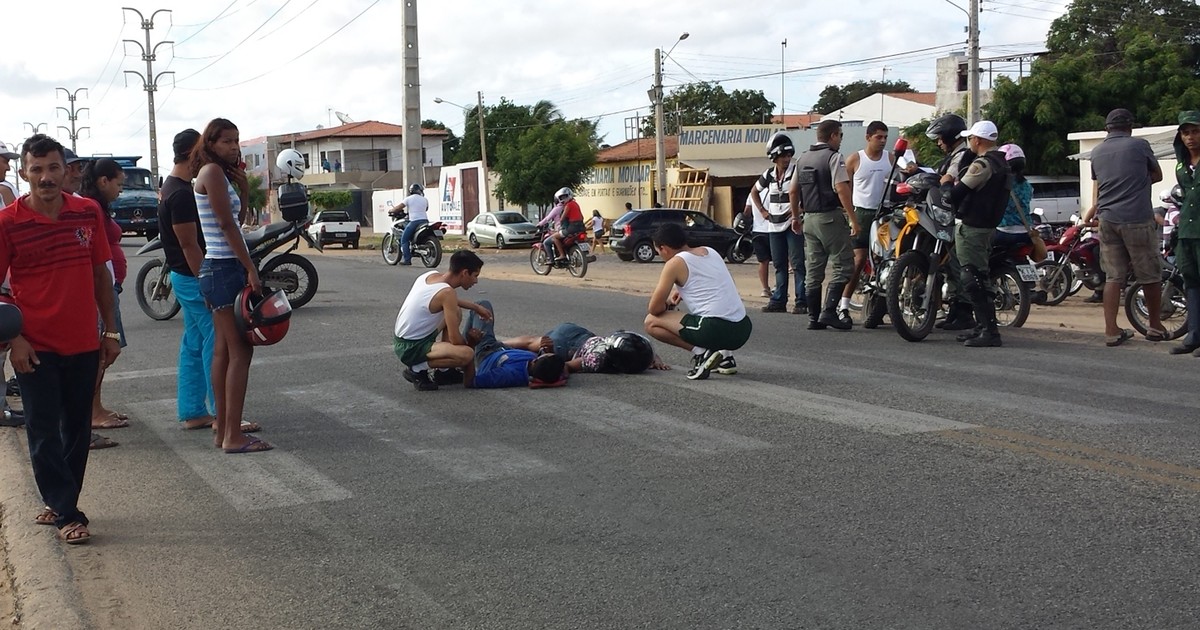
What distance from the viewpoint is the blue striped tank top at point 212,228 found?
702 centimetres

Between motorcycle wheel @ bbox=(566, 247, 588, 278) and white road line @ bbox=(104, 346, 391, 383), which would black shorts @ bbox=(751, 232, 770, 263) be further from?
motorcycle wheel @ bbox=(566, 247, 588, 278)

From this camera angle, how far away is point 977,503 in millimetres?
5543

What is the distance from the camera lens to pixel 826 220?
12.5m

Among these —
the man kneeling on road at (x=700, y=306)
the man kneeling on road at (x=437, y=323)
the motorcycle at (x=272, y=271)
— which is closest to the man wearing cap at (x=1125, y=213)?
the man kneeling on road at (x=700, y=306)

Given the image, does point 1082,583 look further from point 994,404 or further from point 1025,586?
point 994,404

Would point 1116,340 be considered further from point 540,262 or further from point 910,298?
point 540,262

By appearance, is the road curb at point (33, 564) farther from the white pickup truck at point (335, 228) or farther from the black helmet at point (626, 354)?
the white pickup truck at point (335, 228)

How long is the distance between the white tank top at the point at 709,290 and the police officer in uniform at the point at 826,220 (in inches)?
130

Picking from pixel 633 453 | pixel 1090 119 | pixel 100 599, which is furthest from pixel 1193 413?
pixel 1090 119

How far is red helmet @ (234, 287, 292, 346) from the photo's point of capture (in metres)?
7.00

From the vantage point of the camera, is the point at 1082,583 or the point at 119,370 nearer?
the point at 1082,583

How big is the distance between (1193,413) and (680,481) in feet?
11.5

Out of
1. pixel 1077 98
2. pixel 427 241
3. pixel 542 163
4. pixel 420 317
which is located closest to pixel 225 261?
pixel 420 317

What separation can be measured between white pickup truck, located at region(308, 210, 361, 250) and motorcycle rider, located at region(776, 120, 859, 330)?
31696 mm
